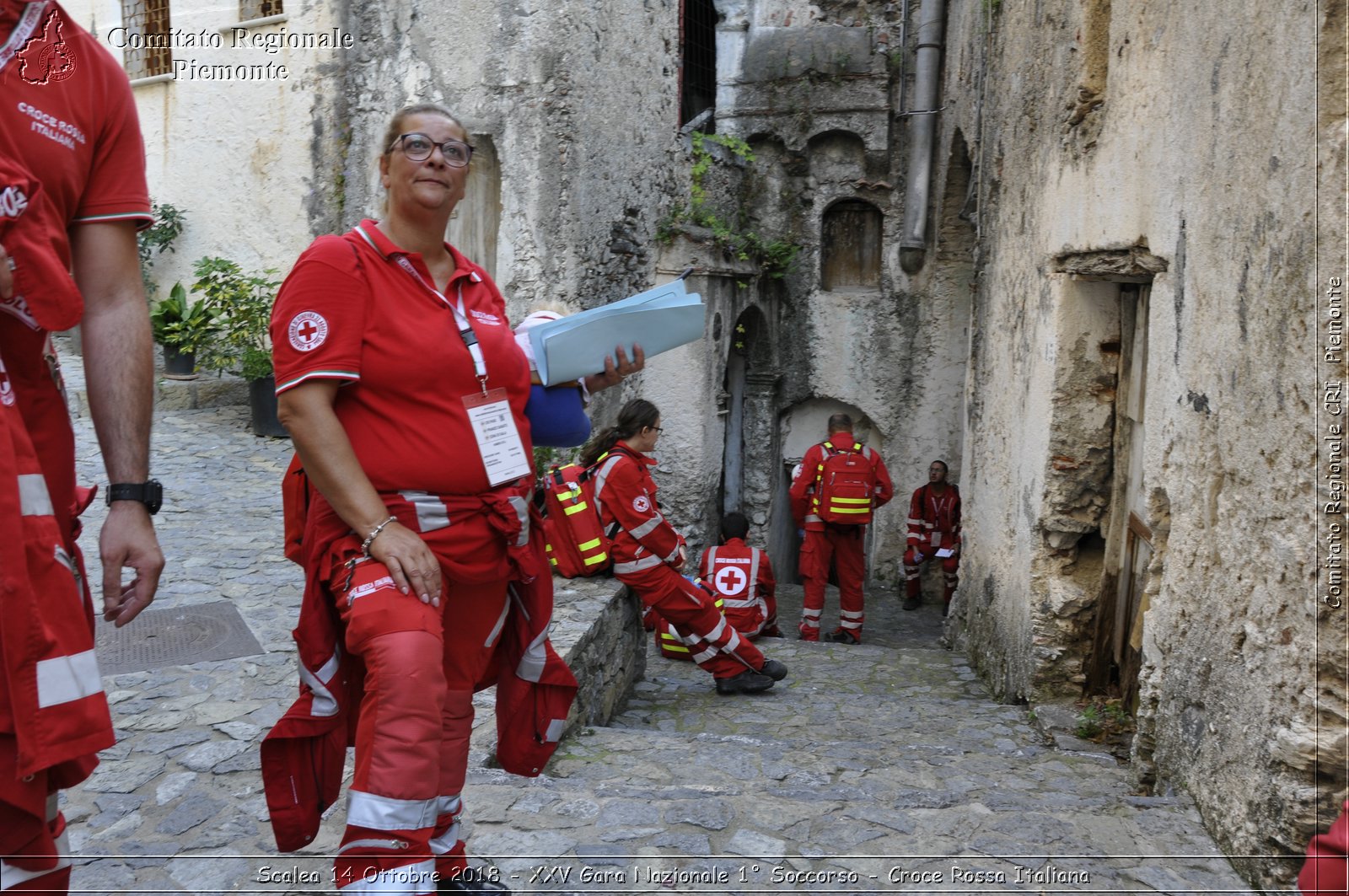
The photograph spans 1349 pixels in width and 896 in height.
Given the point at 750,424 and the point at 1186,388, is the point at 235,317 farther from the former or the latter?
the point at 1186,388

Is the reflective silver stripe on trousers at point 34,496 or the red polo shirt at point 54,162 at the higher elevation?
the red polo shirt at point 54,162

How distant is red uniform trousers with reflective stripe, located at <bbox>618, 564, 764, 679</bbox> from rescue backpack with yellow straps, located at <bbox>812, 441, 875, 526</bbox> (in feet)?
12.8

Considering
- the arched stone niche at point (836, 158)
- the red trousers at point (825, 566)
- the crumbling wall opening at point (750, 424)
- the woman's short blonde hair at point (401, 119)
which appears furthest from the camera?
the arched stone niche at point (836, 158)

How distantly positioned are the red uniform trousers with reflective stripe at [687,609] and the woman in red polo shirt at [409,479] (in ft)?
11.7

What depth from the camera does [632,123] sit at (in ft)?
33.9

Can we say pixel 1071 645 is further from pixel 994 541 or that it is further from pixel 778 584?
pixel 778 584

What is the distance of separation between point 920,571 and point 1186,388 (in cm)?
1043

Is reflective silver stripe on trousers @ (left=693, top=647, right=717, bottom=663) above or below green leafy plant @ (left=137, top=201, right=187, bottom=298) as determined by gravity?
below

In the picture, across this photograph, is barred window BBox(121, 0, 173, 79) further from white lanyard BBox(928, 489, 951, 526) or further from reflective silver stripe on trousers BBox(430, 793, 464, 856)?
reflective silver stripe on trousers BBox(430, 793, 464, 856)

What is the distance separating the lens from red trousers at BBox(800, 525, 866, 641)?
10781 millimetres

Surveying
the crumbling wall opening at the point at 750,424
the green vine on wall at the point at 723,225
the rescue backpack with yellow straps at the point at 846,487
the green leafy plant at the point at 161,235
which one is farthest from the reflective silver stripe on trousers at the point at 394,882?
the crumbling wall opening at the point at 750,424

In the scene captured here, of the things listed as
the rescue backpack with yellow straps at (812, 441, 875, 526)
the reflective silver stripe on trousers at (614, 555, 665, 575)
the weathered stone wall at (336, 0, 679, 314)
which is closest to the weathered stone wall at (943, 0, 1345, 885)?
the reflective silver stripe on trousers at (614, 555, 665, 575)

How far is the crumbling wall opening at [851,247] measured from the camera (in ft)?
51.1

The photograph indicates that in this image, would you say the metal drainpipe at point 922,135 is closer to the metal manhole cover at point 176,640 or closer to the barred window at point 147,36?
the barred window at point 147,36
